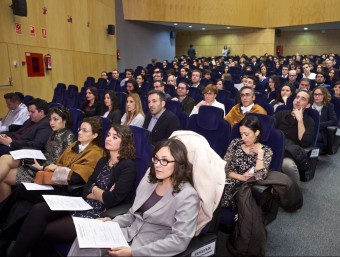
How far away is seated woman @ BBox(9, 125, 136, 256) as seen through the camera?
1865 millimetres

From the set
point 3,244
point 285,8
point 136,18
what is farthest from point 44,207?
point 285,8

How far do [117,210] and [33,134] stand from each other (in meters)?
2.05

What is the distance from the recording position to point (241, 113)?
389cm

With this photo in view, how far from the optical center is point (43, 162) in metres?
3.05

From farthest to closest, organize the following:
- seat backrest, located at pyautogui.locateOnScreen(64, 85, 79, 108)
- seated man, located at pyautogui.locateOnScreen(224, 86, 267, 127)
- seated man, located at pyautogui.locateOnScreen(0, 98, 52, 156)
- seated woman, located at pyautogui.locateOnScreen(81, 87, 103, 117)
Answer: seat backrest, located at pyautogui.locateOnScreen(64, 85, 79, 108) → seated woman, located at pyautogui.locateOnScreen(81, 87, 103, 117) → seated man, located at pyautogui.locateOnScreen(224, 86, 267, 127) → seated man, located at pyautogui.locateOnScreen(0, 98, 52, 156)

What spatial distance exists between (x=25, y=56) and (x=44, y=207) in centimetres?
646

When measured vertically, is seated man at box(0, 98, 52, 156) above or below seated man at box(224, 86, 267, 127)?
below

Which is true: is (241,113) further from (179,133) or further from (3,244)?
(3,244)

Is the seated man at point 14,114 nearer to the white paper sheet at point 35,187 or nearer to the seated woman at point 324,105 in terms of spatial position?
the white paper sheet at point 35,187

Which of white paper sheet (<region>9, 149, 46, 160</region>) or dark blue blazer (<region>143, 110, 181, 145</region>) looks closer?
white paper sheet (<region>9, 149, 46, 160</region>)

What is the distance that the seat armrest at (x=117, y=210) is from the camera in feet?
6.36

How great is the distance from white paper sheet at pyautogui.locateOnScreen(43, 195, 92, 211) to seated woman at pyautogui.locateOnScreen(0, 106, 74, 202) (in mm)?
787

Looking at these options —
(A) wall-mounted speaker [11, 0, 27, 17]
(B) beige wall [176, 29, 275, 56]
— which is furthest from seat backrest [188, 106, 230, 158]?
(B) beige wall [176, 29, 275, 56]

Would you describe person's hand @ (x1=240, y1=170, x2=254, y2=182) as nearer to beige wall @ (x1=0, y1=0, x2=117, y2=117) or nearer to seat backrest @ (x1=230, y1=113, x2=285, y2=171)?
seat backrest @ (x1=230, y1=113, x2=285, y2=171)
